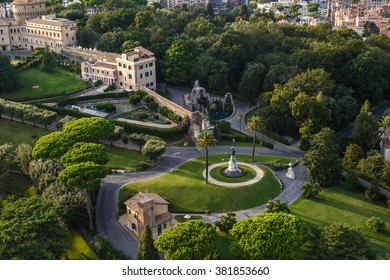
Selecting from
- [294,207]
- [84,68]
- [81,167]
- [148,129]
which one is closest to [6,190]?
[81,167]

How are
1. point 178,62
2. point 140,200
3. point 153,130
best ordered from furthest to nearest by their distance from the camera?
1. point 178,62
2. point 153,130
3. point 140,200

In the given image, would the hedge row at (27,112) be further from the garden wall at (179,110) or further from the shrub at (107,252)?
the shrub at (107,252)

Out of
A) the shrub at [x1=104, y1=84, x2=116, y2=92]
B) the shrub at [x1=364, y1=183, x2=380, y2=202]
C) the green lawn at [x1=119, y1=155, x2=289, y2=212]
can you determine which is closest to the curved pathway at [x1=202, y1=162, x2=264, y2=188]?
the green lawn at [x1=119, y1=155, x2=289, y2=212]

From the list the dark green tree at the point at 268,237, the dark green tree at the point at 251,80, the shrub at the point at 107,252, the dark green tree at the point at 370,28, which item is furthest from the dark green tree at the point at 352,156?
the dark green tree at the point at 370,28

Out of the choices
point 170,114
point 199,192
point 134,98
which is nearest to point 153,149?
point 199,192

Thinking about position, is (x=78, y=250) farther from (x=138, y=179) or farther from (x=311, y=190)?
(x=311, y=190)

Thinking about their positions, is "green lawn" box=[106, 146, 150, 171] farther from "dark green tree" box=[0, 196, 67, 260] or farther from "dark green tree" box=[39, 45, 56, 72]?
"dark green tree" box=[39, 45, 56, 72]
